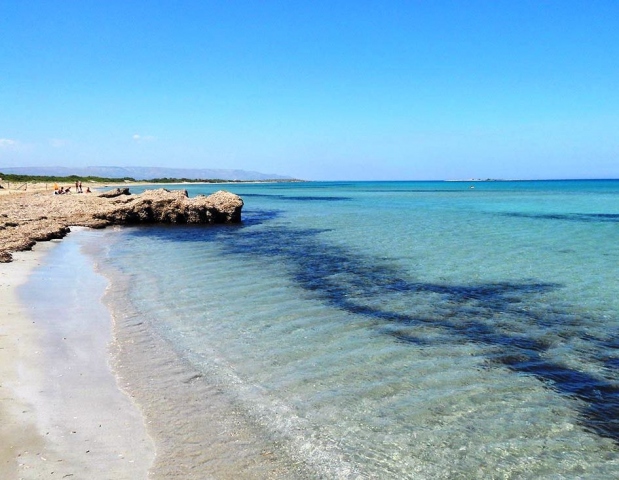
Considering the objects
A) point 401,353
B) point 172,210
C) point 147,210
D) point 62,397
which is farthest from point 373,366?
point 147,210

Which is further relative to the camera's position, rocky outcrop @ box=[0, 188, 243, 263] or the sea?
rocky outcrop @ box=[0, 188, 243, 263]

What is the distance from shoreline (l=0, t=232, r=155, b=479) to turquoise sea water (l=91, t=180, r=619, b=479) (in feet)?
1.97

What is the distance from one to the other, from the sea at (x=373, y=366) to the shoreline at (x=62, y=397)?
0.29 metres

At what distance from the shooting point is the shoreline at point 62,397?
14.1 feet

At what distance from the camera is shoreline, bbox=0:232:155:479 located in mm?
4305

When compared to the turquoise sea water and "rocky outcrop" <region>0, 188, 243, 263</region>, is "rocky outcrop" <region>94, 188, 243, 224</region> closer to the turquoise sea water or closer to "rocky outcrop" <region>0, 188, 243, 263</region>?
"rocky outcrop" <region>0, 188, 243, 263</region>

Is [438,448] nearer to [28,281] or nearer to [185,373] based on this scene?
[185,373]

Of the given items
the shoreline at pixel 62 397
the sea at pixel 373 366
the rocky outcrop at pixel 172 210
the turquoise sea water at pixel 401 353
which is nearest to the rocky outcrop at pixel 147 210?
the rocky outcrop at pixel 172 210

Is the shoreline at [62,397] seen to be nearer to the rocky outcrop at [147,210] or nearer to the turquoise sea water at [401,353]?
the turquoise sea water at [401,353]

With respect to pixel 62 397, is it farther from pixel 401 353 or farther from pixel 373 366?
pixel 401 353

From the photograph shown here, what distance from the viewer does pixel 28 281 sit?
37.7 feet

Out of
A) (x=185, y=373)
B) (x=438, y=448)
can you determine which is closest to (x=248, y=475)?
(x=438, y=448)

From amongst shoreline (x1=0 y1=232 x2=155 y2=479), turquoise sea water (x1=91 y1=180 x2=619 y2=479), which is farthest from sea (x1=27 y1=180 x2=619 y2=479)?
shoreline (x1=0 y1=232 x2=155 y2=479)

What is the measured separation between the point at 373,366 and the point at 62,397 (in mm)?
4018
